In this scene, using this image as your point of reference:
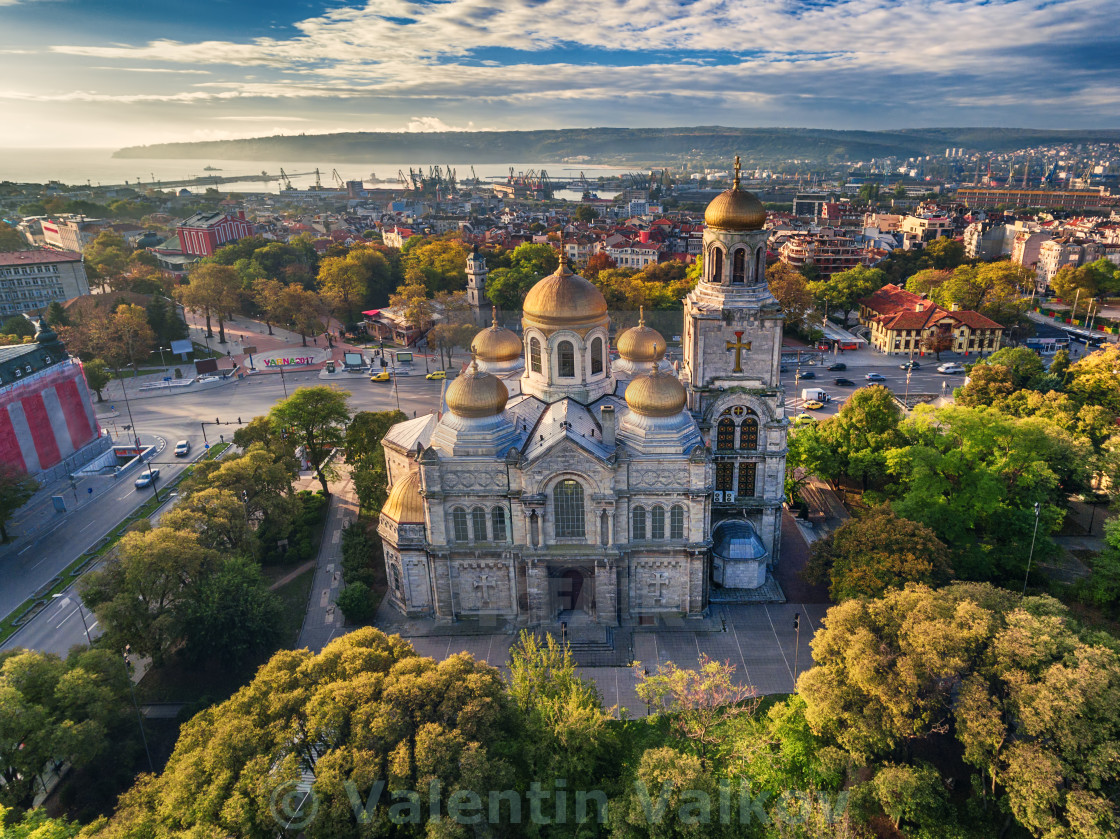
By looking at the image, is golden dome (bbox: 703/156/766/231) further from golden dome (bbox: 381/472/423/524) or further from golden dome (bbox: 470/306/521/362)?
golden dome (bbox: 381/472/423/524)

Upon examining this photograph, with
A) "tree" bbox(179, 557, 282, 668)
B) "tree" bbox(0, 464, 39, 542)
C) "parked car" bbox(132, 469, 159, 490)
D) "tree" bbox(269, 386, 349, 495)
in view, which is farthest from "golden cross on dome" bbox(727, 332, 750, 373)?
"tree" bbox(0, 464, 39, 542)

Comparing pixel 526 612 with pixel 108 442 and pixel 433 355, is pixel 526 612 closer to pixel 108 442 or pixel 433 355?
pixel 108 442

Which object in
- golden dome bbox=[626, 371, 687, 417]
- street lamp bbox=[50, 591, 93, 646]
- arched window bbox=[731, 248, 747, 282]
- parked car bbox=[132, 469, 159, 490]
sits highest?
arched window bbox=[731, 248, 747, 282]

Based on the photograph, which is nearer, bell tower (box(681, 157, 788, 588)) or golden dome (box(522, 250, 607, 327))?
bell tower (box(681, 157, 788, 588))

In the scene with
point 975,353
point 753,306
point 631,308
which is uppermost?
point 753,306

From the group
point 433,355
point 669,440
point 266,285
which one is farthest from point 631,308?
point 669,440

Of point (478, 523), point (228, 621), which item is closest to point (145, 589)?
point (228, 621)
